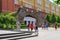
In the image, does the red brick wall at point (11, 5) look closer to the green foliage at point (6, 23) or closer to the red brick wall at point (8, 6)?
the red brick wall at point (8, 6)

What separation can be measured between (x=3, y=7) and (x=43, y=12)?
1083 inches

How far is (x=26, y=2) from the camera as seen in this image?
53688mm

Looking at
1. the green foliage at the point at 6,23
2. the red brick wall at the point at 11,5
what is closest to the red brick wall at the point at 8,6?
the red brick wall at the point at 11,5

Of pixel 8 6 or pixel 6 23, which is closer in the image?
pixel 6 23

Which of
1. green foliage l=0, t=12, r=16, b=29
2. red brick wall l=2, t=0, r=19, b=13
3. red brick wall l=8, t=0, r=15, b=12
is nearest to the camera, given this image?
green foliage l=0, t=12, r=16, b=29

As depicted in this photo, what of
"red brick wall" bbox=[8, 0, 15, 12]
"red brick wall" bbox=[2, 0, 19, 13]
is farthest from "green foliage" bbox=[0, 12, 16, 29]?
"red brick wall" bbox=[8, 0, 15, 12]

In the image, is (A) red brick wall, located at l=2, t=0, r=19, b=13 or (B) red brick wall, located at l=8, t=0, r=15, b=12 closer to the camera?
(A) red brick wall, located at l=2, t=0, r=19, b=13

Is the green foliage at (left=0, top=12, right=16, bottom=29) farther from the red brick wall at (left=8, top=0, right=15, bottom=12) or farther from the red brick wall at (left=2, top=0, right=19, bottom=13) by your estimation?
the red brick wall at (left=8, top=0, right=15, bottom=12)

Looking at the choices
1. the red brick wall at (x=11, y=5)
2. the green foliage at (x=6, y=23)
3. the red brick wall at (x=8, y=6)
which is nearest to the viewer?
the green foliage at (x=6, y=23)

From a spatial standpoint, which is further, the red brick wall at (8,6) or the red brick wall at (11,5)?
the red brick wall at (11,5)

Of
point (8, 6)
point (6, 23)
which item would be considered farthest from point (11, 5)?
point (6, 23)

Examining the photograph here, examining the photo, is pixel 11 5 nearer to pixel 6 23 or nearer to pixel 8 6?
pixel 8 6

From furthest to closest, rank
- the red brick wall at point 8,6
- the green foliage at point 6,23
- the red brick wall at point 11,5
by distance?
the red brick wall at point 11,5, the red brick wall at point 8,6, the green foliage at point 6,23

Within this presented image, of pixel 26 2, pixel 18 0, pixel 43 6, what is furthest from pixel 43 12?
pixel 18 0
